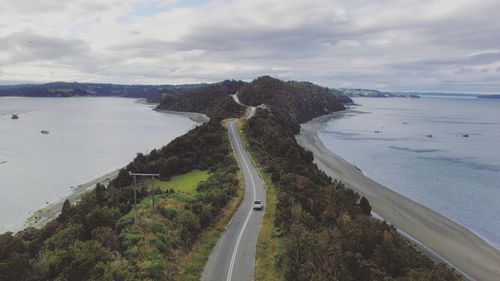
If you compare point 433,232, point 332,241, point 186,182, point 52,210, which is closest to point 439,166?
point 433,232

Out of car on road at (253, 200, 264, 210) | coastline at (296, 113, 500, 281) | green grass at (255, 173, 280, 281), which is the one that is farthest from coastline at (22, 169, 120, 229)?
coastline at (296, 113, 500, 281)

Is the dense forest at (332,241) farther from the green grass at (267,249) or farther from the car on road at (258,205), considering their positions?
the car on road at (258,205)

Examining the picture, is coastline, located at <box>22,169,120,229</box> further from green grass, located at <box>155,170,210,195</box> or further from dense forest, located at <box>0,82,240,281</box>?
green grass, located at <box>155,170,210,195</box>

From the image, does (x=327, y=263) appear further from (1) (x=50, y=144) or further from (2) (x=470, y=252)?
(1) (x=50, y=144)

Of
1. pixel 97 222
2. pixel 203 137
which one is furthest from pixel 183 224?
pixel 203 137

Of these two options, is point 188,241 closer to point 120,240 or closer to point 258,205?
point 120,240

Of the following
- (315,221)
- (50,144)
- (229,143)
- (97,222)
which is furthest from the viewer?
(50,144)
